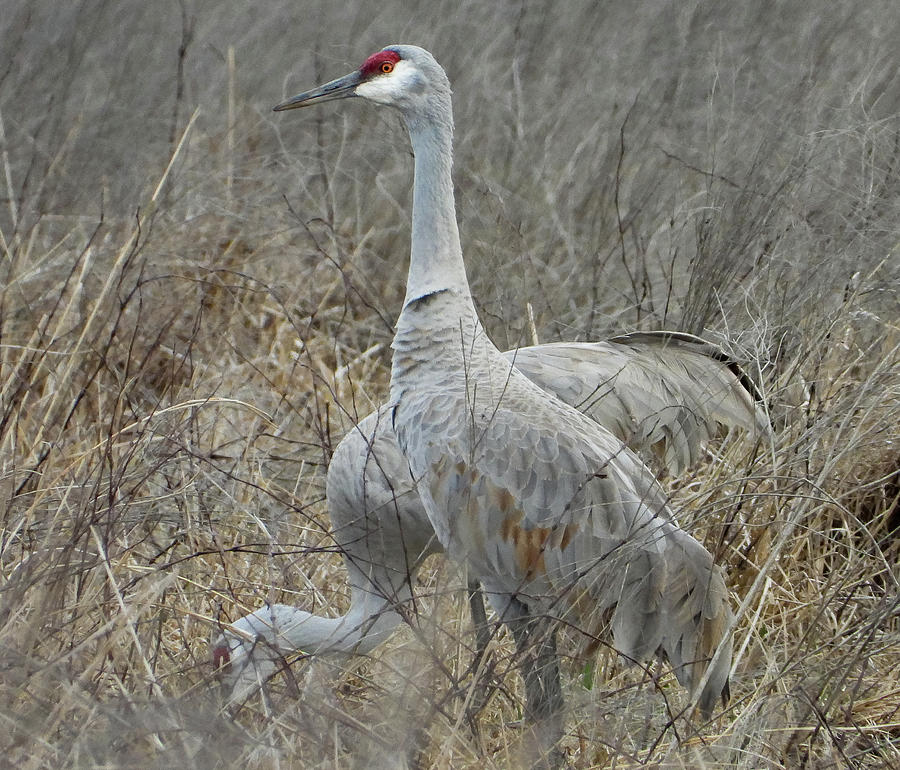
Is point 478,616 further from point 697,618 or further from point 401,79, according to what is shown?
point 401,79

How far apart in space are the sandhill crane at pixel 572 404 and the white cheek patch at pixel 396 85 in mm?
795

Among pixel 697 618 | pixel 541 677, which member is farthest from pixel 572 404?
pixel 541 677

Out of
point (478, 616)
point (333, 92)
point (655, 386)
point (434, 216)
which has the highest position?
point (333, 92)

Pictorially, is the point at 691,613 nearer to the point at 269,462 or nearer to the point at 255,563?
the point at 255,563

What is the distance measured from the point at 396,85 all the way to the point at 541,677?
4.86 ft

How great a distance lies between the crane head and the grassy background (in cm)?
Answer: 58

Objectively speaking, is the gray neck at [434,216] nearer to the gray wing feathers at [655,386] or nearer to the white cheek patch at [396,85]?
the white cheek patch at [396,85]

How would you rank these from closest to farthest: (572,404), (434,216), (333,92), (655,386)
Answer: (434,216) < (333,92) < (572,404) < (655,386)

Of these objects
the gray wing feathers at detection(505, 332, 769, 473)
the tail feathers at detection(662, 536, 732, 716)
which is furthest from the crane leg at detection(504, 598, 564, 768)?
the gray wing feathers at detection(505, 332, 769, 473)

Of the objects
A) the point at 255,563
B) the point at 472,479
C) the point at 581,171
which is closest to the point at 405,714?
the point at 472,479

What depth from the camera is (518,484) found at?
2.99m

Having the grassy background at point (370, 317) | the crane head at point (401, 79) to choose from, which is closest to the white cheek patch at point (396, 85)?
the crane head at point (401, 79)

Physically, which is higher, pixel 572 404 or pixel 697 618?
pixel 572 404

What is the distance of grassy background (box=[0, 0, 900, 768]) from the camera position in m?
2.52
